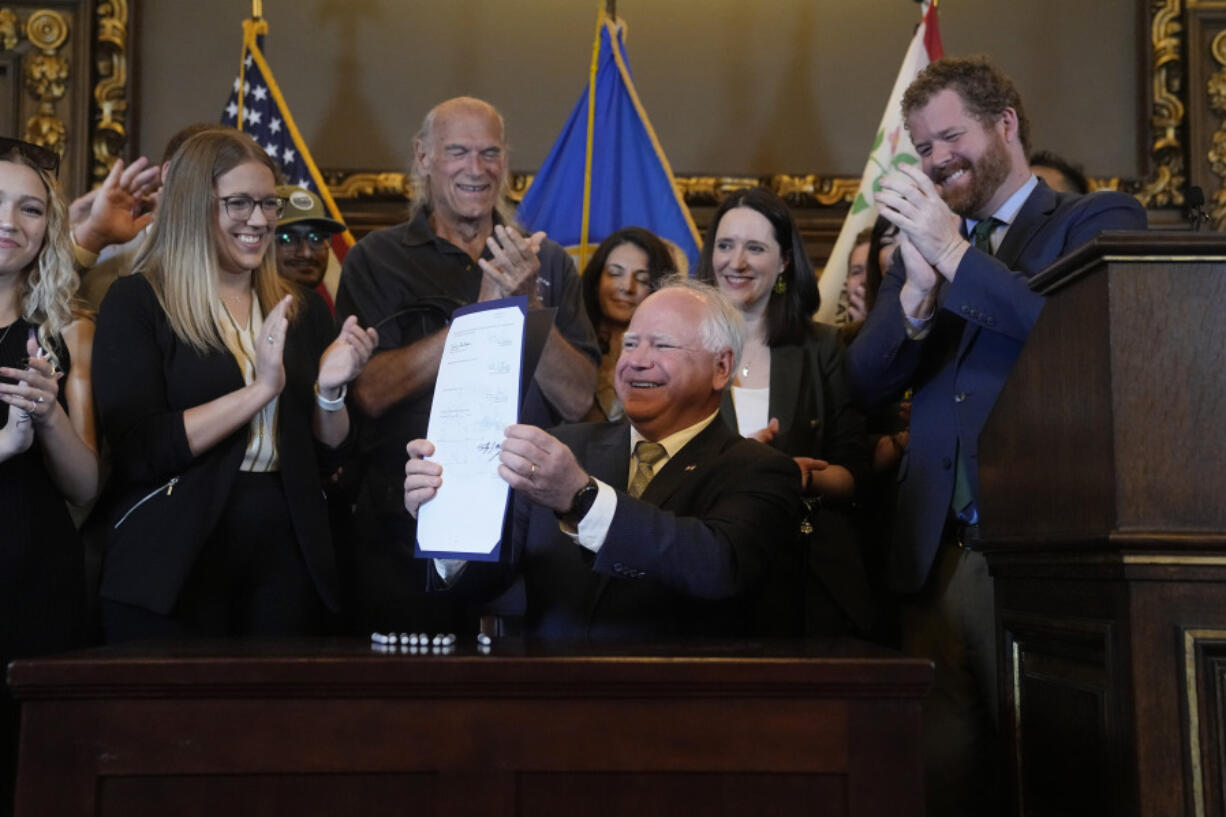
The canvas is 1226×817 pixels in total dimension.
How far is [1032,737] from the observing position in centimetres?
243

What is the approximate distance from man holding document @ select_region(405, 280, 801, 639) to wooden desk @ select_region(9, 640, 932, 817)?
416mm

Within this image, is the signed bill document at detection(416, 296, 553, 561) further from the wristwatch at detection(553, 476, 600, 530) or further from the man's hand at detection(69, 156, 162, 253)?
the man's hand at detection(69, 156, 162, 253)

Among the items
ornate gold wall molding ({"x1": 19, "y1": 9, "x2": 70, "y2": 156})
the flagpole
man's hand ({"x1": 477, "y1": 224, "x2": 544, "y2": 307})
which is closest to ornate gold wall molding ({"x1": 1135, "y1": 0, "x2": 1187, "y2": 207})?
the flagpole

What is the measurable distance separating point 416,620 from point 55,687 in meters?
1.38

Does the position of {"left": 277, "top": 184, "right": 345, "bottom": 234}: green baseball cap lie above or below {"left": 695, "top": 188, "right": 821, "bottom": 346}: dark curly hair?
above

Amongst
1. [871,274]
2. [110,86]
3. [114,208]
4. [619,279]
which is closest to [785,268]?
[871,274]

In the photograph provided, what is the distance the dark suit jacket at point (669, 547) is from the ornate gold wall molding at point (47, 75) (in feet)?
10.8

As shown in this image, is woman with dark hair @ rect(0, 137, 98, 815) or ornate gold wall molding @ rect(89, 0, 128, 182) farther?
ornate gold wall molding @ rect(89, 0, 128, 182)

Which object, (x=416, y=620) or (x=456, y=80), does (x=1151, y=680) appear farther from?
(x=456, y=80)

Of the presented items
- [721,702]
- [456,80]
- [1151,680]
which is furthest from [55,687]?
[456,80]

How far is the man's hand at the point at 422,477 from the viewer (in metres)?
2.21

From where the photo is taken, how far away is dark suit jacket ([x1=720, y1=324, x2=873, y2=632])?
10.7 ft

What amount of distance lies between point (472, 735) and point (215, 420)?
4.04 ft

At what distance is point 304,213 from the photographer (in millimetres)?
4059
